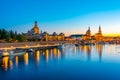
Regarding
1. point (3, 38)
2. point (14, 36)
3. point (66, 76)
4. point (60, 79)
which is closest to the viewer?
point (60, 79)

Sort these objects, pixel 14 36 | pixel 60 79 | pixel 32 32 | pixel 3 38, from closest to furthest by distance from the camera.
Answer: pixel 60 79 < pixel 3 38 < pixel 14 36 < pixel 32 32

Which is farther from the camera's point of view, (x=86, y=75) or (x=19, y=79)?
(x=86, y=75)

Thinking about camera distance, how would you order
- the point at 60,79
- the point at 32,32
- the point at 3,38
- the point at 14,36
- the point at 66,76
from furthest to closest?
the point at 32,32 < the point at 14,36 < the point at 3,38 < the point at 66,76 < the point at 60,79

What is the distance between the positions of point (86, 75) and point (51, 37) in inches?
5572

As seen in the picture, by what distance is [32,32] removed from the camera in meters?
165

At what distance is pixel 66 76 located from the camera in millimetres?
26422

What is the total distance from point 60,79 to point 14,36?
206 ft

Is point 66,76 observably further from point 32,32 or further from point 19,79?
point 32,32

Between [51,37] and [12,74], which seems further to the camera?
[51,37]

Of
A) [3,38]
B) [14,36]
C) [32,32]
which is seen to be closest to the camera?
[3,38]

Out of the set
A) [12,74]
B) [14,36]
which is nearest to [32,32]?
[14,36]

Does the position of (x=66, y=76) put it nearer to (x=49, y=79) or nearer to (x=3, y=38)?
(x=49, y=79)

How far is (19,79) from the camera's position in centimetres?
2483

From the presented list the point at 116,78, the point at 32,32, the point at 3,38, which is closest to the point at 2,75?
the point at 116,78
